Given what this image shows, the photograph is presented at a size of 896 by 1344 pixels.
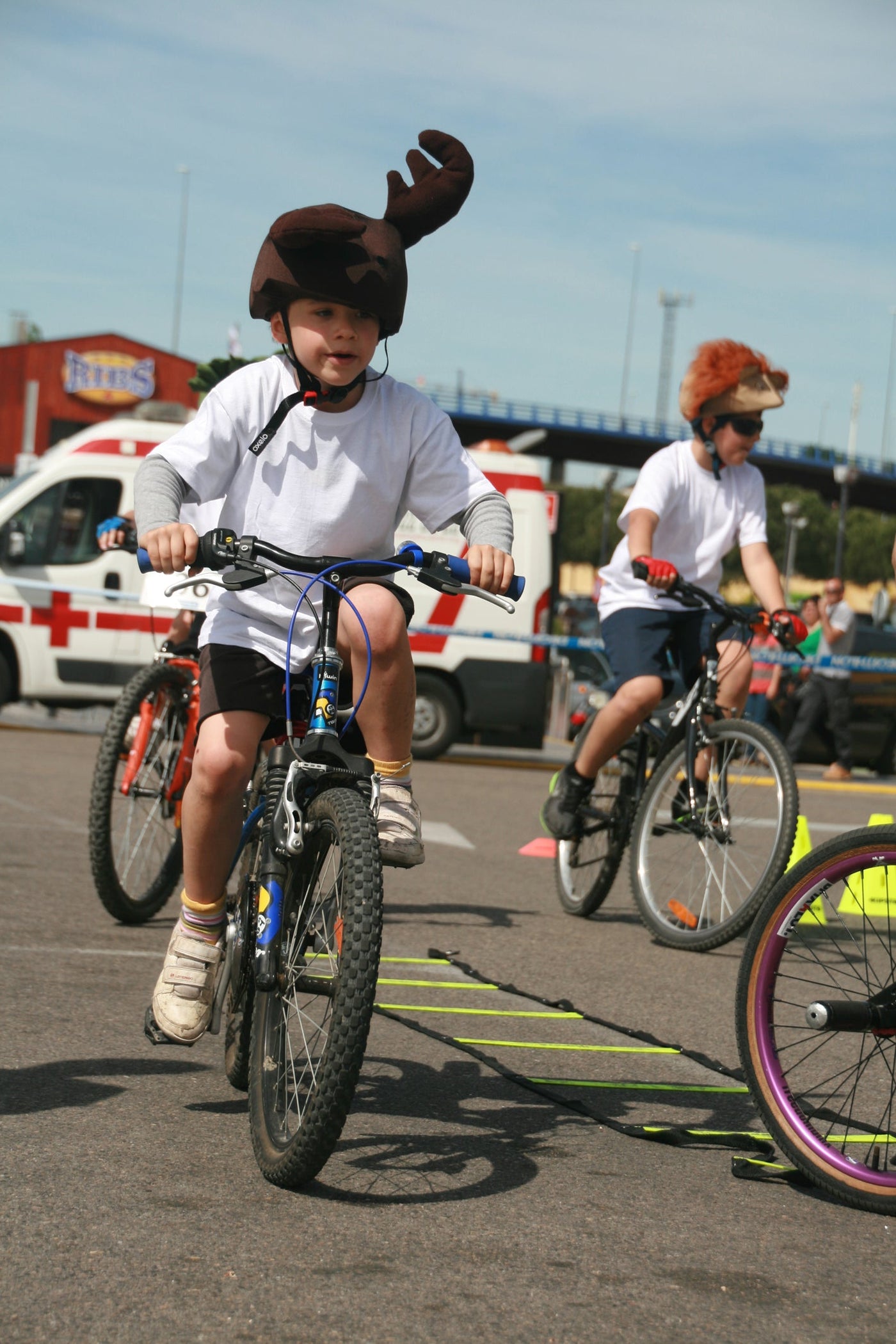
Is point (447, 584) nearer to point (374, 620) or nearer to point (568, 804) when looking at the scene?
point (374, 620)

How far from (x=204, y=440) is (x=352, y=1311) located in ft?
5.82

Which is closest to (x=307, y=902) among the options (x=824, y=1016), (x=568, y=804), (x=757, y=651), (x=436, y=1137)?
(x=436, y=1137)

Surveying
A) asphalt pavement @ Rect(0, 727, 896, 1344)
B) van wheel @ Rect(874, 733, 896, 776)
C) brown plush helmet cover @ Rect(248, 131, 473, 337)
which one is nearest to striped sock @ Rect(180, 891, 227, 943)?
asphalt pavement @ Rect(0, 727, 896, 1344)

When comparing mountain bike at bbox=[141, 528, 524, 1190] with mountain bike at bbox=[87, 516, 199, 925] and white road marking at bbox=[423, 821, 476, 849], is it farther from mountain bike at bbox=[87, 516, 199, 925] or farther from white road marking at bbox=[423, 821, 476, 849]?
white road marking at bbox=[423, 821, 476, 849]

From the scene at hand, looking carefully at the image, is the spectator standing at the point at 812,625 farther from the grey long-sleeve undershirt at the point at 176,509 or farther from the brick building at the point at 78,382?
Answer: the brick building at the point at 78,382

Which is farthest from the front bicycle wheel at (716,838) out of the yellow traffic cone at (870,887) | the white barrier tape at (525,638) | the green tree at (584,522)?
the green tree at (584,522)

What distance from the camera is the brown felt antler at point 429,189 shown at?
3594 mm

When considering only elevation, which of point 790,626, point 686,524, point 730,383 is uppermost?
point 730,383

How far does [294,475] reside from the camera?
11.4ft

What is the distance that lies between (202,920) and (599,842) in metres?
3.23

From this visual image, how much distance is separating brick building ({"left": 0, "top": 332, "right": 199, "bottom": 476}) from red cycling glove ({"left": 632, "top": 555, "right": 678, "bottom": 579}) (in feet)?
153

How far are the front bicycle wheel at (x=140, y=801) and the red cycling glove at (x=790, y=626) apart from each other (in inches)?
82.8

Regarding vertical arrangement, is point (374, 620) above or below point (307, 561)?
below

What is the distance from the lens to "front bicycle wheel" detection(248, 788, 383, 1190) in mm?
2752
